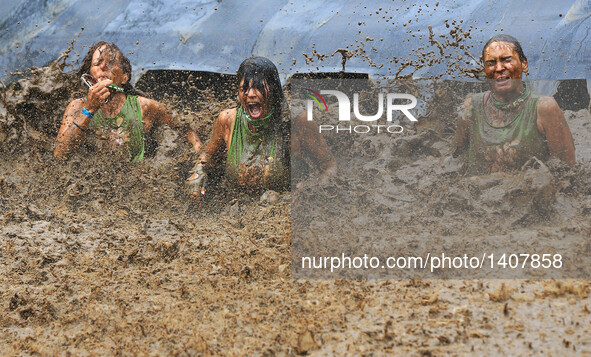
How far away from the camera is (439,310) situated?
3.14m

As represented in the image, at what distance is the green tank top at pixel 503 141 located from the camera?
186 inches

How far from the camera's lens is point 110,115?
543 cm

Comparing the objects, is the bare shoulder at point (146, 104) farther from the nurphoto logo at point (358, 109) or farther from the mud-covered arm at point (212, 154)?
the nurphoto logo at point (358, 109)

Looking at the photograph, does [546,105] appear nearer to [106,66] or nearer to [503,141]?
[503,141]

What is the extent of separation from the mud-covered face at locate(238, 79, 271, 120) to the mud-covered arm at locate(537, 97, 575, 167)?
193 centimetres

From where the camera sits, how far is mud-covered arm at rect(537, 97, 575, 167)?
4.64m

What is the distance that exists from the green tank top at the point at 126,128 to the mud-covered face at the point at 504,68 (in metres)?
2.76

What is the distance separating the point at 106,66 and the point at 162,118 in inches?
24.2

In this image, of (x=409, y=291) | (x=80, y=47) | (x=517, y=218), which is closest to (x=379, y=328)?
(x=409, y=291)

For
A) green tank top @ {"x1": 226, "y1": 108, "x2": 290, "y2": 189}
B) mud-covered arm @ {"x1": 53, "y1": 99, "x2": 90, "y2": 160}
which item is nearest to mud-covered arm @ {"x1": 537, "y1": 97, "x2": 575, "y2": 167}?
green tank top @ {"x1": 226, "y1": 108, "x2": 290, "y2": 189}

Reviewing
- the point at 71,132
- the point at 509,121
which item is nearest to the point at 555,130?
the point at 509,121

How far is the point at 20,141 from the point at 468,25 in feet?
13.9

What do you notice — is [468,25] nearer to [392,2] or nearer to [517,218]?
[392,2]

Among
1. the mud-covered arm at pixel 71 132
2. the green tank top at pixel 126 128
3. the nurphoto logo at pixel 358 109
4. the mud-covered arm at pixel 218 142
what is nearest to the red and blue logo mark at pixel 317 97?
the nurphoto logo at pixel 358 109
